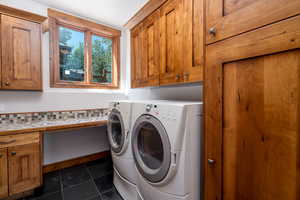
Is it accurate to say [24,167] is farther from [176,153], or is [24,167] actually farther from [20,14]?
[20,14]

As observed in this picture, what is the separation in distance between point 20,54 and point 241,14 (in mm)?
2286

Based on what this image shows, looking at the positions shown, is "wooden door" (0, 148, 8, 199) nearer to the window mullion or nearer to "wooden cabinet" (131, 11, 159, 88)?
the window mullion

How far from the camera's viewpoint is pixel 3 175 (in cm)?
136

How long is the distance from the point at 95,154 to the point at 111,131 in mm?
1059

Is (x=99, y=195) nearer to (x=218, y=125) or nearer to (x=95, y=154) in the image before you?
(x=95, y=154)

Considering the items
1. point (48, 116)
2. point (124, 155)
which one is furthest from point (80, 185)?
point (48, 116)

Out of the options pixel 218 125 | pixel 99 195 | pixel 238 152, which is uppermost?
pixel 218 125

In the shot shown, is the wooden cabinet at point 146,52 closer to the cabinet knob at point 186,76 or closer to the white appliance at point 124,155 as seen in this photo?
the cabinet knob at point 186,76

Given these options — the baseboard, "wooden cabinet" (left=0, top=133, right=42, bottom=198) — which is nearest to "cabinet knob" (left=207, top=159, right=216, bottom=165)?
"wooden cabinet" (left=0, top=133, right=42, bottom=198)

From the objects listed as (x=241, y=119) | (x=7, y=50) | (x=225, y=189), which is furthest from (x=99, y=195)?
(x=7, y=50)

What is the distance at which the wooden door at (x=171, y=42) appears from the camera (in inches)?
53.9

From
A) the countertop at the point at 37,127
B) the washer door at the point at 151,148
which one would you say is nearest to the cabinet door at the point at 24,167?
the countertop at the point at 37,127

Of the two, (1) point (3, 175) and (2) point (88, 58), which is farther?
(2) point (88, 58)

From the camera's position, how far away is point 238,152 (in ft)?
2.08
